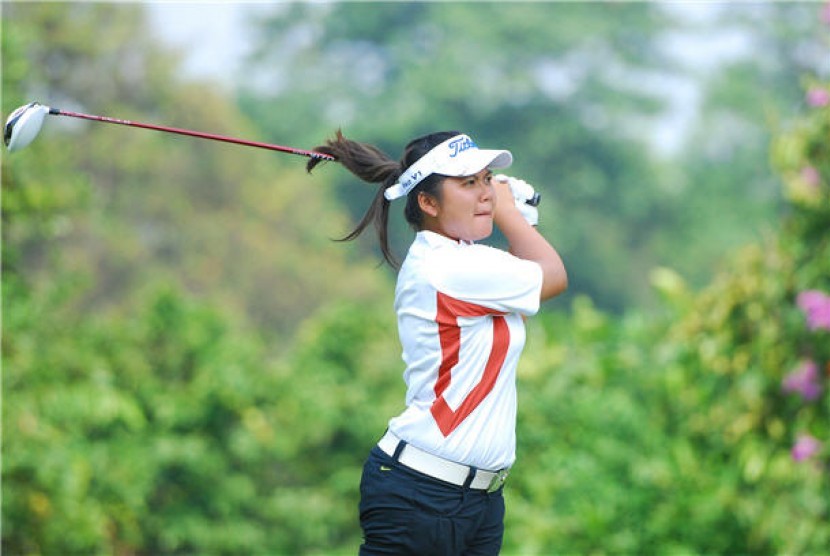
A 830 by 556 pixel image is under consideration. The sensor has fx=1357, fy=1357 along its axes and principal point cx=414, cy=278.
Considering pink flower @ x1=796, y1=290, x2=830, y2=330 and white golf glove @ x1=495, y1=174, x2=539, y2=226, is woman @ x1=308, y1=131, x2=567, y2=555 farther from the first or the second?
pink flower @ x1=796, y1=290, x2=830, y2=330

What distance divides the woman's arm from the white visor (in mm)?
104

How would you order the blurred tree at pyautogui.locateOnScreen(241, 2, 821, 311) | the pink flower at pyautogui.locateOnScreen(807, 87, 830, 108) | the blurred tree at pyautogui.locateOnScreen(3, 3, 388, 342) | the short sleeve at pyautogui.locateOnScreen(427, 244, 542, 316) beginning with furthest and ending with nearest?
the blurred tree at pyautogui.locateOnScreen(241, 2, 821, 311) → the blurred tree at pyautogui.locateOnScreen(3, 3, 388, 342) → the pink flower at pyautogui.locateOnScreen(807, 87, 830, 108) → the short sleeve at pyautogui.locateOnScreen(427, 244, 542, 316)

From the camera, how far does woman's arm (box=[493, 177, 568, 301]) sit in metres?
3.41

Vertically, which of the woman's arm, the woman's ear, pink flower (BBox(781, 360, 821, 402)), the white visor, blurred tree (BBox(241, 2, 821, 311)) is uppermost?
blurred tree (BBox(241, 2, 821, 311))

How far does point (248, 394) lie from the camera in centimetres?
1075

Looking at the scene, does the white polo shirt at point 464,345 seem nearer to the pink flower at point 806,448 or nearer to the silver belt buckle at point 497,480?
the silver belt buckle at point 497,480

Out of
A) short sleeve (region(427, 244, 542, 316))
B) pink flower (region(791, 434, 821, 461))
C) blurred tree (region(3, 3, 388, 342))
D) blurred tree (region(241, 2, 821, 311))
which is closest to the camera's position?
short sleeve (region(427, 244, 542, 316))

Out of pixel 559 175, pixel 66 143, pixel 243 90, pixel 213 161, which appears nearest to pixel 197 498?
pixel 66 143

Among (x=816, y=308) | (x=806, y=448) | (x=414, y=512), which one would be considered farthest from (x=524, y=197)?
(x=806, y=448)

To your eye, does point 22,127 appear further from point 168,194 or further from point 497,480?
A: point 168,194

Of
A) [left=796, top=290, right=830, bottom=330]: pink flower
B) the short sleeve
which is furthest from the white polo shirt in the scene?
[left=796, top=290, right=830, bottom=330]: pink flower

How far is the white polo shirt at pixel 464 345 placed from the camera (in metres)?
3.34

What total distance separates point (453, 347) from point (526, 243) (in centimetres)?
33

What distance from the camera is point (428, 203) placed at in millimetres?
3461
